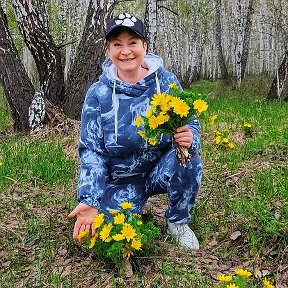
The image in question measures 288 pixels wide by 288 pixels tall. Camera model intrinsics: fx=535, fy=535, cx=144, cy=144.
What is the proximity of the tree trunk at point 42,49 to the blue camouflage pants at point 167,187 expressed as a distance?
4.49 metres

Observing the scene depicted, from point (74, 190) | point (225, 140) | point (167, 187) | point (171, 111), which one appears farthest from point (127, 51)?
point (225, 140)

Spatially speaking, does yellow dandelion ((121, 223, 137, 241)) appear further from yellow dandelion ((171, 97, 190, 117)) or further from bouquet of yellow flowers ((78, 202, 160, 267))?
yellow dandelion ((171, 97, 190, 117))

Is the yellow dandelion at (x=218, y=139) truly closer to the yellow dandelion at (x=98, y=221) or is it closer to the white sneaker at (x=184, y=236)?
the white sneaker at (x=184, y=236)

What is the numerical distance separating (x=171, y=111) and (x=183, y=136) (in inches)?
7.9

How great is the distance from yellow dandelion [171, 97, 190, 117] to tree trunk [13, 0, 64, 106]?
539 centimetres

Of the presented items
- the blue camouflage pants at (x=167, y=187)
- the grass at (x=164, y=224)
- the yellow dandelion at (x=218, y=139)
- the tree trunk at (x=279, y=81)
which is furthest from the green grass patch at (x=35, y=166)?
the tree trunk at (x=279, y=81)

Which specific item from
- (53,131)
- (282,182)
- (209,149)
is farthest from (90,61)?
(282,182)

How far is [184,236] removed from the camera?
3.31 metres

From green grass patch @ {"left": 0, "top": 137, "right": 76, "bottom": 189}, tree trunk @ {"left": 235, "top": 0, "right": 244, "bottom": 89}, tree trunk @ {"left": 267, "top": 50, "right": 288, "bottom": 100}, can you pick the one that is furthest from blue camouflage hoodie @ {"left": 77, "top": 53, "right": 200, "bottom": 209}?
tree trunk @ {"left": 235, "top": 0, "right": 244, "bottom": 89}

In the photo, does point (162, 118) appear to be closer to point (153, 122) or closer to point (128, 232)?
point (153, 122)

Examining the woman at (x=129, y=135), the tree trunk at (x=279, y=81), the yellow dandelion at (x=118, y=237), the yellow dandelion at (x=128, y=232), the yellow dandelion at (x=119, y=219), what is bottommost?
the tree trunk at (x=279, y=81)

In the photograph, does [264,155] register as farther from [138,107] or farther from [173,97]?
[173,97]

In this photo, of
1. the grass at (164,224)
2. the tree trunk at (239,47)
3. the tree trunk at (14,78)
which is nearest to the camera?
the grass at (164,224)

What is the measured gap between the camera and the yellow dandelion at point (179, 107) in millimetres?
2662
